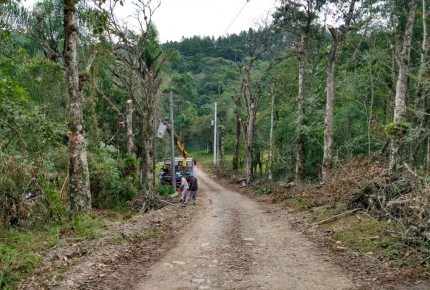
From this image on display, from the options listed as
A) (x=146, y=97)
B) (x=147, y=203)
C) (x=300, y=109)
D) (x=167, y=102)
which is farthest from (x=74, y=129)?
(x=167, y=102)

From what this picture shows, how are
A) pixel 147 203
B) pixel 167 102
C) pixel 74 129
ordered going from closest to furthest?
pixel 74 129
pixel 147 203
pixel 167 102

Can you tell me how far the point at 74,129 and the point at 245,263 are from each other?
653cm

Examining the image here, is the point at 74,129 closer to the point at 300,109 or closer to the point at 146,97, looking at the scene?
the point at 146,97

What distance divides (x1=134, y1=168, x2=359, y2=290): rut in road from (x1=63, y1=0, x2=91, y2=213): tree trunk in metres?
3.41

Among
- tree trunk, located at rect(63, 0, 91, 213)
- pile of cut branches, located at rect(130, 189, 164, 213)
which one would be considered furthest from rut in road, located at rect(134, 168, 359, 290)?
pile of cut branches, located at rect(130, 189, 164, 213)

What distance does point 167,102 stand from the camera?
992 inches

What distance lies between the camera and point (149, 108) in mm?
18891

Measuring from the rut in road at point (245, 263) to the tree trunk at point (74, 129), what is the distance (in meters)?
3.41

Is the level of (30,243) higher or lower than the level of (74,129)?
lower

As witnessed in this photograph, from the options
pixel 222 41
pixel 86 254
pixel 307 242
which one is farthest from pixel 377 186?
pixel 222 41

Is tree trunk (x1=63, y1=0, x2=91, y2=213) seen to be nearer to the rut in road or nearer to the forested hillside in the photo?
the forested hillside

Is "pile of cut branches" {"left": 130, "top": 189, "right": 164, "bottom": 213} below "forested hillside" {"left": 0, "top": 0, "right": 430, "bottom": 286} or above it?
below

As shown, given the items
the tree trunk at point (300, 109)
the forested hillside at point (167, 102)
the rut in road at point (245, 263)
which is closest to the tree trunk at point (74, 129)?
the forested hillside at point (167, 102)

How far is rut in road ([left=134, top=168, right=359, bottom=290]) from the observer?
5664mm
